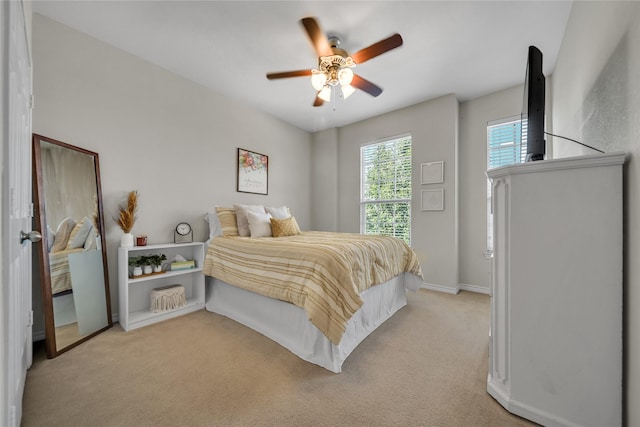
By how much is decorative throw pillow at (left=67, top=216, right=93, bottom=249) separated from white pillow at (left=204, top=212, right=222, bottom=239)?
3.69 feet

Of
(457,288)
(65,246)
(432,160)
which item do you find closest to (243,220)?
(65,246)

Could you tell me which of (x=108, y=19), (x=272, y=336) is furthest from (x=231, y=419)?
(x=108, y=19)

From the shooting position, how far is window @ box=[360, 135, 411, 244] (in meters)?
4.01

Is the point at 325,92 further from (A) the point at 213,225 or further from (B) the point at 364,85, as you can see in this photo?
(A) the point at 213,225

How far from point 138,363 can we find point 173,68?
116 inches

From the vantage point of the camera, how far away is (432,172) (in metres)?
3.67

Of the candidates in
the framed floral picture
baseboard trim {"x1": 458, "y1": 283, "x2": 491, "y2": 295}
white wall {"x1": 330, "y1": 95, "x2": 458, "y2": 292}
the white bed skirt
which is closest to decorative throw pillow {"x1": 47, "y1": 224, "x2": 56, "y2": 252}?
the white bed skirt

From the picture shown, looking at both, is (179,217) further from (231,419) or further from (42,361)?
(231,419)

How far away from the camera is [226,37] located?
7.82 feet

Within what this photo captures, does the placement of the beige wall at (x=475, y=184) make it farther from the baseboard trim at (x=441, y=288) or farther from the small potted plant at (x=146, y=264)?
the small potted plant at (x=146, y=264)

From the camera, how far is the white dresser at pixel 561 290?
1118mm

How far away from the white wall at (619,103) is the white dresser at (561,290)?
36mm

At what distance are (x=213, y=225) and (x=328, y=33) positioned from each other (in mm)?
2407

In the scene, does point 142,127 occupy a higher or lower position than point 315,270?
higher
